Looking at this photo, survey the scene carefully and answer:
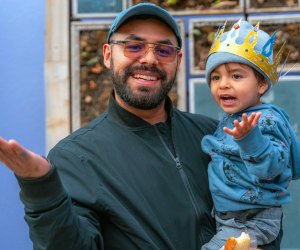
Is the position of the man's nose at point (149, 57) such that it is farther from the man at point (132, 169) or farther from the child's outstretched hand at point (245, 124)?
the child's outstretched hand at point (245, 124)

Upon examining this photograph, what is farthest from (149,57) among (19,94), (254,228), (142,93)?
(19,94)

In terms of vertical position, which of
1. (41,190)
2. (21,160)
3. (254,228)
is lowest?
(254,228)

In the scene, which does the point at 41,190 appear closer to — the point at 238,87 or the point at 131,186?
the point at 131,186

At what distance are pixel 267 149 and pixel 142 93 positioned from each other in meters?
0.61

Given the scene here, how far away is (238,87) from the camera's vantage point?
230cm

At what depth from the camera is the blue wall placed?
400 cm

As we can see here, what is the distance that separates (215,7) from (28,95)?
156cm

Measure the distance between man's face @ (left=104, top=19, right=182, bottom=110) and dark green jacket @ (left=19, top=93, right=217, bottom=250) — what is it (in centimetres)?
8

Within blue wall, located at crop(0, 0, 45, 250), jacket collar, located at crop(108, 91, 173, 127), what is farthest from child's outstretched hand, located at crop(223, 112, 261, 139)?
blue wall, located at crop(0, 0, 45, 250)

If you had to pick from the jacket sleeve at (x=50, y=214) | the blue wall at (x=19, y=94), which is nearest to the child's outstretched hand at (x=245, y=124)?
the jacket sleeve at (x=50, y=214)

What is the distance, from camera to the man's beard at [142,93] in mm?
2324

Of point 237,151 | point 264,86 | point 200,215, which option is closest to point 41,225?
point 200,215

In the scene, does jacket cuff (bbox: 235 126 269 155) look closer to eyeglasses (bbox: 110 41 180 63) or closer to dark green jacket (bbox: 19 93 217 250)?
dark green jacket (bbox: 19 93 217 250)

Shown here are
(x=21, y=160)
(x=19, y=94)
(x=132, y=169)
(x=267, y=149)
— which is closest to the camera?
(x=21, y=160)
